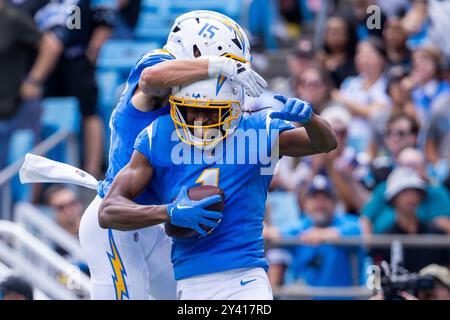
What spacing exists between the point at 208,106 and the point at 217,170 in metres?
0.33

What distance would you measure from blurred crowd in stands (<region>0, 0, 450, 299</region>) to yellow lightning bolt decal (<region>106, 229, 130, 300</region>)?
112 inches

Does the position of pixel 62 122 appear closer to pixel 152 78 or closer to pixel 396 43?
pixel 396 43

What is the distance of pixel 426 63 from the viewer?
1176cm

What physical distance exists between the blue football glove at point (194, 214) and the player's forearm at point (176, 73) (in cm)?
59

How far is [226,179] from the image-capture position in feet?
21.9

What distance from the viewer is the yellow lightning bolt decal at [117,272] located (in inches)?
288

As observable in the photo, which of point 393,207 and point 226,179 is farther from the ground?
point 226,179

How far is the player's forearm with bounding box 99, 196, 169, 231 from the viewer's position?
6.53 m

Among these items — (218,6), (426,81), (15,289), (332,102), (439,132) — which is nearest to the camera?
(15,289)

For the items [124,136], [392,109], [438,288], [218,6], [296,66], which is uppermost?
[218,6]

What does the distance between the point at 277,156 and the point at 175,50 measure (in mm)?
763

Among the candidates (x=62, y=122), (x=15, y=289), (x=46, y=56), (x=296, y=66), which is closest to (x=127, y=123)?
(x=15, y=289)

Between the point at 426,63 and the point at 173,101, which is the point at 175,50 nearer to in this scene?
the point at 173,101
